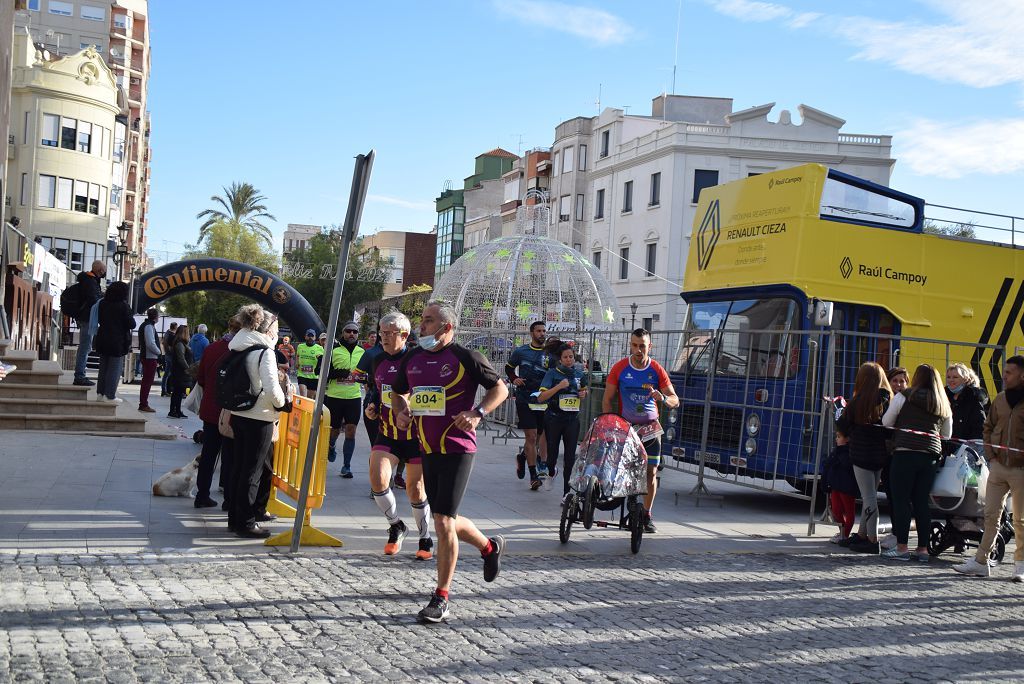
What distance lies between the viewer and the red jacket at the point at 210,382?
369 inches

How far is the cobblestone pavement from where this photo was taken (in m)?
5.18

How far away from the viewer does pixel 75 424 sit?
48.8ft

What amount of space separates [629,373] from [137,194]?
75395 millimetres

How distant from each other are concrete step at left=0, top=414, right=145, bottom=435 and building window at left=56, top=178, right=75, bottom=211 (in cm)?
4116

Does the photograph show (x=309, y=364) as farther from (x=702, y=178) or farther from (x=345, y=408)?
(x=702, y=178)

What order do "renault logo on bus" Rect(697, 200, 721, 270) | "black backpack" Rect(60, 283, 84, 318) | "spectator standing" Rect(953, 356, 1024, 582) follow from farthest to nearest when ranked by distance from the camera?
"black backpack" Rect(60, 283, 84, 318), "renault logo on bus" Rect(697, 200, 721, 270), "spectator standing" Rect(953, 356, 1024, 582)

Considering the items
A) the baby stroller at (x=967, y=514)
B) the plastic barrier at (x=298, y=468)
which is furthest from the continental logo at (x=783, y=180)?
the plastic barrier at (x=298, y=468)

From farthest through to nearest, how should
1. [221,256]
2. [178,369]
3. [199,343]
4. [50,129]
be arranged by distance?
[221,256] < [50,129] < [199,343] < [178,369]

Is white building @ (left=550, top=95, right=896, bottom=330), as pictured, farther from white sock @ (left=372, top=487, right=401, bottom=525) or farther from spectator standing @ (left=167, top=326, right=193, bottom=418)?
white sock @ (left=372, top=487, right=401, bottom=525)

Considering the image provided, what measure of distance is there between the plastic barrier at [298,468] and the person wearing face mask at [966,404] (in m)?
6.19

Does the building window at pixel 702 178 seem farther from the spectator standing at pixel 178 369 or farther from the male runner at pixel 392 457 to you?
the male runner at pixel 392 457

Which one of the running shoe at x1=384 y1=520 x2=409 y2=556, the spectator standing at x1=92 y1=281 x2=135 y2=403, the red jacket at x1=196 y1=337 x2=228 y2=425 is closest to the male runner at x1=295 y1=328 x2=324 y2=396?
the spectator standing at x1=92 y1=281 x2=135 y2=403

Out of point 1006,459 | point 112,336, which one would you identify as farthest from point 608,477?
point 112,336

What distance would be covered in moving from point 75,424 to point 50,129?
135ft
